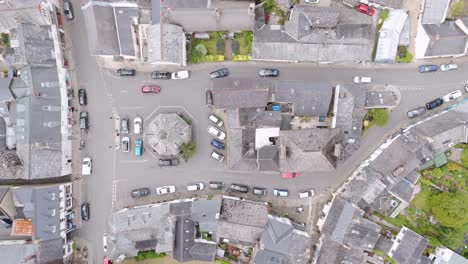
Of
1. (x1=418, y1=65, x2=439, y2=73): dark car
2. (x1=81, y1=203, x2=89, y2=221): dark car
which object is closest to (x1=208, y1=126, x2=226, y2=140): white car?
(x1=81, y1=203, x2=89, y2=221): dark car

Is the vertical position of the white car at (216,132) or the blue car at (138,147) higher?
the white car at (216,132)

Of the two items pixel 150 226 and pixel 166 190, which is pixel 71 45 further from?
pixel 150 226

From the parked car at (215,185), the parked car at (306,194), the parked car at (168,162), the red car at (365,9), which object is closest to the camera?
the red car at (365,9)

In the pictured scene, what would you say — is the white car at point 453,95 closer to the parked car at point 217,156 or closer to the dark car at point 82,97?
the parked car at point 217,156

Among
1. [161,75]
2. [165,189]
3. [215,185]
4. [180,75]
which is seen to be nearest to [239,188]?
[215,185]

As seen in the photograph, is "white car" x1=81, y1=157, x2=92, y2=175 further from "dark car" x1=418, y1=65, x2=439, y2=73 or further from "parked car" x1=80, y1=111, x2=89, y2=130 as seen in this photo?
"dark car" x1=418, y1=65, x2=439, y2=73

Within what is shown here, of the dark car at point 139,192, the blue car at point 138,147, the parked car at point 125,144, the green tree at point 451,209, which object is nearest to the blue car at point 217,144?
the blue car at point 138,147

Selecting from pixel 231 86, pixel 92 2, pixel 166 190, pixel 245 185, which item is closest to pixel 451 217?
pixel 245 185

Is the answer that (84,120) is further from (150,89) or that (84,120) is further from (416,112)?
(416,112)
